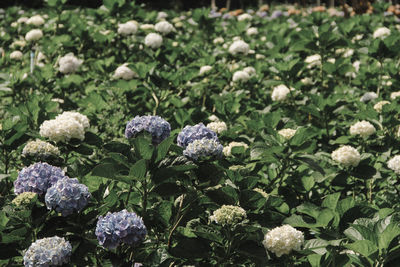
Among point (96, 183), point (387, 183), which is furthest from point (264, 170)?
point (96, 183)

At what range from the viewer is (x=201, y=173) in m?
1.89

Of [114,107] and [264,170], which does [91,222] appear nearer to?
[264,170]

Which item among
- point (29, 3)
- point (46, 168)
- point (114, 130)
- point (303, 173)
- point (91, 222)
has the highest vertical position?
point (46, 168)

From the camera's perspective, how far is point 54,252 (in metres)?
1.55

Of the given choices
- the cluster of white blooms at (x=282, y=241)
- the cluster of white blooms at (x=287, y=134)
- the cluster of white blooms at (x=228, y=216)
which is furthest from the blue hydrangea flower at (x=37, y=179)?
the cluster of white blooms at (x=287, y=134)

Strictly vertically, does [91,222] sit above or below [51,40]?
above

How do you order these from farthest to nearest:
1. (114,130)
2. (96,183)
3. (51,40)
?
(51,40) → (114,130) → (96,183)

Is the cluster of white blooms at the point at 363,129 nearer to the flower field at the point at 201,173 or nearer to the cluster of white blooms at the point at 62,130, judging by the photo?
the flower field at the point at 201,173

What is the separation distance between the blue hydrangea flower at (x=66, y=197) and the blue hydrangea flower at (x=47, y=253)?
142mm

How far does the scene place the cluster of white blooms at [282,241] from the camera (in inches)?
68.8

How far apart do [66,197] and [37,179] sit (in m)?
0.18

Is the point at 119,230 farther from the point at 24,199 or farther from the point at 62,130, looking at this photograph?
the point at 62,130

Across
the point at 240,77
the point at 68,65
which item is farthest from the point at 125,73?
the point at 240,77

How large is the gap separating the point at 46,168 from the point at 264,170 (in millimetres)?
1284
